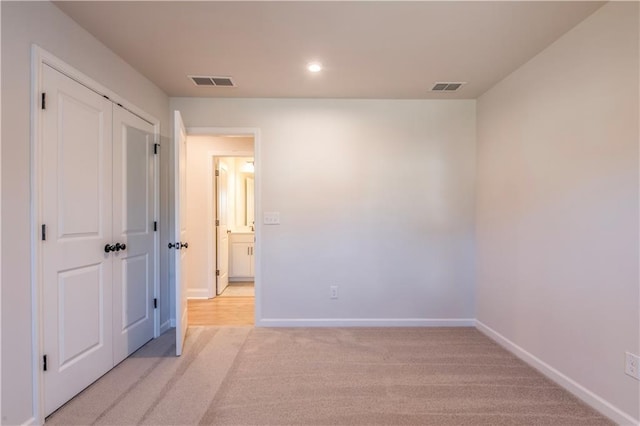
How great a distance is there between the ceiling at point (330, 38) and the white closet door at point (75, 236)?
0.58 metres

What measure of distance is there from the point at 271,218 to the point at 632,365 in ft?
9.23

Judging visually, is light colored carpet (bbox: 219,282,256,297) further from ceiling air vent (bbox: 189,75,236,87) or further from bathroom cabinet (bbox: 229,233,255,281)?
ceiling air vent (bbox: 189,75,236,87)

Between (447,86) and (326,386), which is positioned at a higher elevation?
(447,86)

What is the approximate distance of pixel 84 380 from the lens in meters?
2.06

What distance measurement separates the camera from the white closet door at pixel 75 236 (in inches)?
70.7

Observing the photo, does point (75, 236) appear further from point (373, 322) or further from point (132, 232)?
point (373, 322)

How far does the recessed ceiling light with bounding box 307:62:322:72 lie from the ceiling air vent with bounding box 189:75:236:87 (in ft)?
2.49

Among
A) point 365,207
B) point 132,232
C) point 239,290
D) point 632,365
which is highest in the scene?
point 365,207

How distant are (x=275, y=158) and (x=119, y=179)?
141 cm

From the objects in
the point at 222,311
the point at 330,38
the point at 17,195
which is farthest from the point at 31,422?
the point at 330,38

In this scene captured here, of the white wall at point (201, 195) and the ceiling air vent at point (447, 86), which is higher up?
the ceiling air vent at point (447, 86)

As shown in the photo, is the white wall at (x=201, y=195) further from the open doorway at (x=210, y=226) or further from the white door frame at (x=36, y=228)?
the white door frame at (x=36, y=228)

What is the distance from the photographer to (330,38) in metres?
2.10

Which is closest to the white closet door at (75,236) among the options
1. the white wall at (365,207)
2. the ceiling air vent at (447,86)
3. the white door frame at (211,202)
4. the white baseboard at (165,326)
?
the white baseboard at (165,326)
